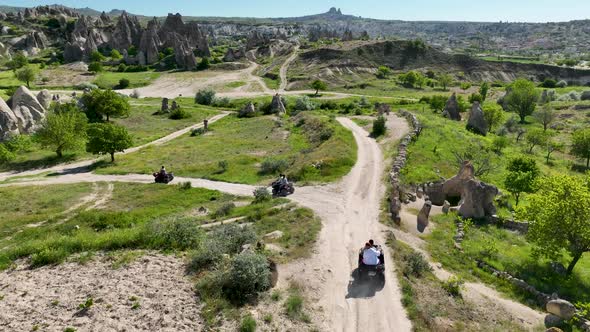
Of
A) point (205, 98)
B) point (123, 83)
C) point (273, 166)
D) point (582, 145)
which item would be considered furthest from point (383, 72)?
point (273, 166)

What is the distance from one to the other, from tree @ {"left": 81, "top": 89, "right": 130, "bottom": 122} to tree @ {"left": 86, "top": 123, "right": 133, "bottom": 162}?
26852 mm

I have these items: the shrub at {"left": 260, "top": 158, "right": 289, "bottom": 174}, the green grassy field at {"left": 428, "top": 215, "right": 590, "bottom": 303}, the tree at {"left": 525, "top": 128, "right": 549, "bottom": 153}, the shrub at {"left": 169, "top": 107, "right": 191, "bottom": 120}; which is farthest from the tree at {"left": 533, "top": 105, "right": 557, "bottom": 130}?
the shrub at {"left": 169, "top": 107, "right": 191, "bottom": 120}

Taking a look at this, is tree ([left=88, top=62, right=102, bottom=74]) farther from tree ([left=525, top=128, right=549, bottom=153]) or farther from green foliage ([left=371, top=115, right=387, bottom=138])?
tree ([left=525, top=128, right=549, bottom=153])

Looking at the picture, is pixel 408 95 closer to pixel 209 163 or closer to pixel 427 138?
pixel 427 138

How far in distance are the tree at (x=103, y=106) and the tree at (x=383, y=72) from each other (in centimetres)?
9845

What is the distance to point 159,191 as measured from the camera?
41.8 metres

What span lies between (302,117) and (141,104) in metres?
46.6

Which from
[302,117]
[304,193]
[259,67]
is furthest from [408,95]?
[304,193]

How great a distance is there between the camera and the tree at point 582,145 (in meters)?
59.7

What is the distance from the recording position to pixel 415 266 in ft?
77.4

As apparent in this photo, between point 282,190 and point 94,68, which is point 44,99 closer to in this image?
point 94,68

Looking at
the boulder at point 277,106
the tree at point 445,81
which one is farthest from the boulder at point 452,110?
the tree at point 445,81

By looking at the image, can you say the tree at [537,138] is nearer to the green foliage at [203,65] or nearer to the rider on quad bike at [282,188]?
the rider on quad bike at [282,188]

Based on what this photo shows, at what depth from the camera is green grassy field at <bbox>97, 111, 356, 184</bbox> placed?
4547 centimetres
